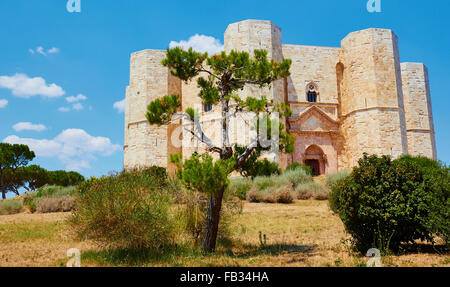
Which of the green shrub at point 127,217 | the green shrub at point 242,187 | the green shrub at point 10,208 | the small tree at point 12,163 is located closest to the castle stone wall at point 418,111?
the green shrub at point 242,187

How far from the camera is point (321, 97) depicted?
984 inches

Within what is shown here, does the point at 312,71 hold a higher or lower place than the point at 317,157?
higher

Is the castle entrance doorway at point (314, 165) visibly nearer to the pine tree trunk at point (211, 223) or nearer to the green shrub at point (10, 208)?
the green shrub at point (10, 208)

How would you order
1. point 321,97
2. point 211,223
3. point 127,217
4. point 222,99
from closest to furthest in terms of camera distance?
point 127,217 → point 211,223 → point 222,99 → point 321,97

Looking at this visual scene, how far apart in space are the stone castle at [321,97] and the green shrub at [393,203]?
51.2 ft

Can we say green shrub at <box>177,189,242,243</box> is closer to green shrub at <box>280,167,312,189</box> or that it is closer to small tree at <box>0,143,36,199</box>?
green shrub at <box>280,167,312,189</box>

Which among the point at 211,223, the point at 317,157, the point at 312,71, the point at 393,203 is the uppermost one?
the point at 312,71

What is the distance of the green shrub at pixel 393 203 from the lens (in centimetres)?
558

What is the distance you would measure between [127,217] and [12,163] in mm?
28706

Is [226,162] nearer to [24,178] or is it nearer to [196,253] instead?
[196,253]

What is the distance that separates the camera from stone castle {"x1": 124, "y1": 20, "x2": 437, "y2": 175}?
75.3 feet

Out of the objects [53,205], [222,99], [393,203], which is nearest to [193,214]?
[222,99]

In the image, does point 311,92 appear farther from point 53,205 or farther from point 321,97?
point 53,205

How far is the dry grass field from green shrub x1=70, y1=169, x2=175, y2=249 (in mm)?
298
